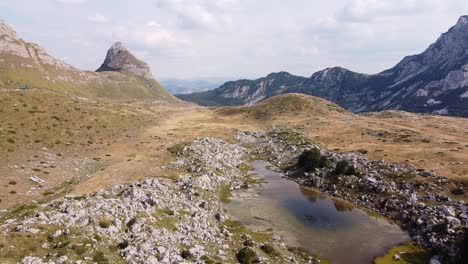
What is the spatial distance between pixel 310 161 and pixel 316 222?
28348 millimetres

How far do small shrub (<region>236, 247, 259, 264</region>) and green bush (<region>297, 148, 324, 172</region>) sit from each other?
4298cm

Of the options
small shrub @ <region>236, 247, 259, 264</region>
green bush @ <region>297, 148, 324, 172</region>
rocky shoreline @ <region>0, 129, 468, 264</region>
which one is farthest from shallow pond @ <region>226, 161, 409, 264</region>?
small shrub @ <region>236, 247, 259, 264</region>

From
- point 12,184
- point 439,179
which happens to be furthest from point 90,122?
point 439,179

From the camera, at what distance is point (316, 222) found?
54.7 m

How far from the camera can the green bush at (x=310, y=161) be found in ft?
262

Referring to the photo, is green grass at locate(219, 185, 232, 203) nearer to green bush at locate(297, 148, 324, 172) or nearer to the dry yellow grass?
the dry yellow grass

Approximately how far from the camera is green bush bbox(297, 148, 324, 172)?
80.0 metres

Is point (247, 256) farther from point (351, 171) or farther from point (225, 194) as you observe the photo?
point (351, 171)

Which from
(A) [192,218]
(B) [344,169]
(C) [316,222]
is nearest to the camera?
(A) [192,218]

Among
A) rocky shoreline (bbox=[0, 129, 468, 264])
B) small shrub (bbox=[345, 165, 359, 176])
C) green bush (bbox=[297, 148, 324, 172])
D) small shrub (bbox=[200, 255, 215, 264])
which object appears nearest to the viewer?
rocky shoreline (bbox=[0, 129, 468, 264])

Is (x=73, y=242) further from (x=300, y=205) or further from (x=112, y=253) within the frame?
(x=300, y=205)

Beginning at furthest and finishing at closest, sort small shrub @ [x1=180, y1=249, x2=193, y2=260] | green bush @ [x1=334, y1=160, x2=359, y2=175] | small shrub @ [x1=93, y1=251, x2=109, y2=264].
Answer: green bush @ [x1=334, y1=160, x2=359, y2=175] → small shrub @ [x1=180, y1=249, x2=193, y2=260] → small shrub @ [x1=93, y1=251, x2=109, y2=264]

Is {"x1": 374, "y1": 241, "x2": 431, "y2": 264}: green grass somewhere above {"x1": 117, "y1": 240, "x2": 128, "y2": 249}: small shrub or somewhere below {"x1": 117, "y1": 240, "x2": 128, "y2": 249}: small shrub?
below

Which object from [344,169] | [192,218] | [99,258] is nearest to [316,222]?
[192,218]
